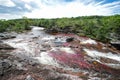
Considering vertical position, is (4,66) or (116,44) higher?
(4,66)

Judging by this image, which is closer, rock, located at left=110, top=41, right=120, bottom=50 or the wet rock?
the wet rock

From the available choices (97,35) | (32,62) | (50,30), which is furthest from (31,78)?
(50,30)

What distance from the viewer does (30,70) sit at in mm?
18719

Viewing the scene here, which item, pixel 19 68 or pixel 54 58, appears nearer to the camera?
pixel 19 68

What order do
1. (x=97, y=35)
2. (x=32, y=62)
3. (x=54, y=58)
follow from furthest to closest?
(x=97, y=35) < (x=54, y=58) < (x=32, y=62)

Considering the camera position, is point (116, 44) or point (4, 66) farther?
point (116, 44)

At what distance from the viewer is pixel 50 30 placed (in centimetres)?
5834

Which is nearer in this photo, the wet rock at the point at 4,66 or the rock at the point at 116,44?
the wet rock at the point at 4,66

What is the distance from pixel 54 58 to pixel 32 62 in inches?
149

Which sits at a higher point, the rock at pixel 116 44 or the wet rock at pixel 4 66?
the wet rock at pixel 4 66

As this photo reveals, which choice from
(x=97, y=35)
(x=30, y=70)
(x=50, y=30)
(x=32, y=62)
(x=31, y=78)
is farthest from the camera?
(x=50, y=30)

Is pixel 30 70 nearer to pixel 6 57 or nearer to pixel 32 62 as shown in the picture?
pixel 32 62

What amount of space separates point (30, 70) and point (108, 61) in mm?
12448

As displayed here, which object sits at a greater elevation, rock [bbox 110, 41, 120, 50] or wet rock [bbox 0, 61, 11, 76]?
wet rock [bbox 0, 61, 11, 76]
